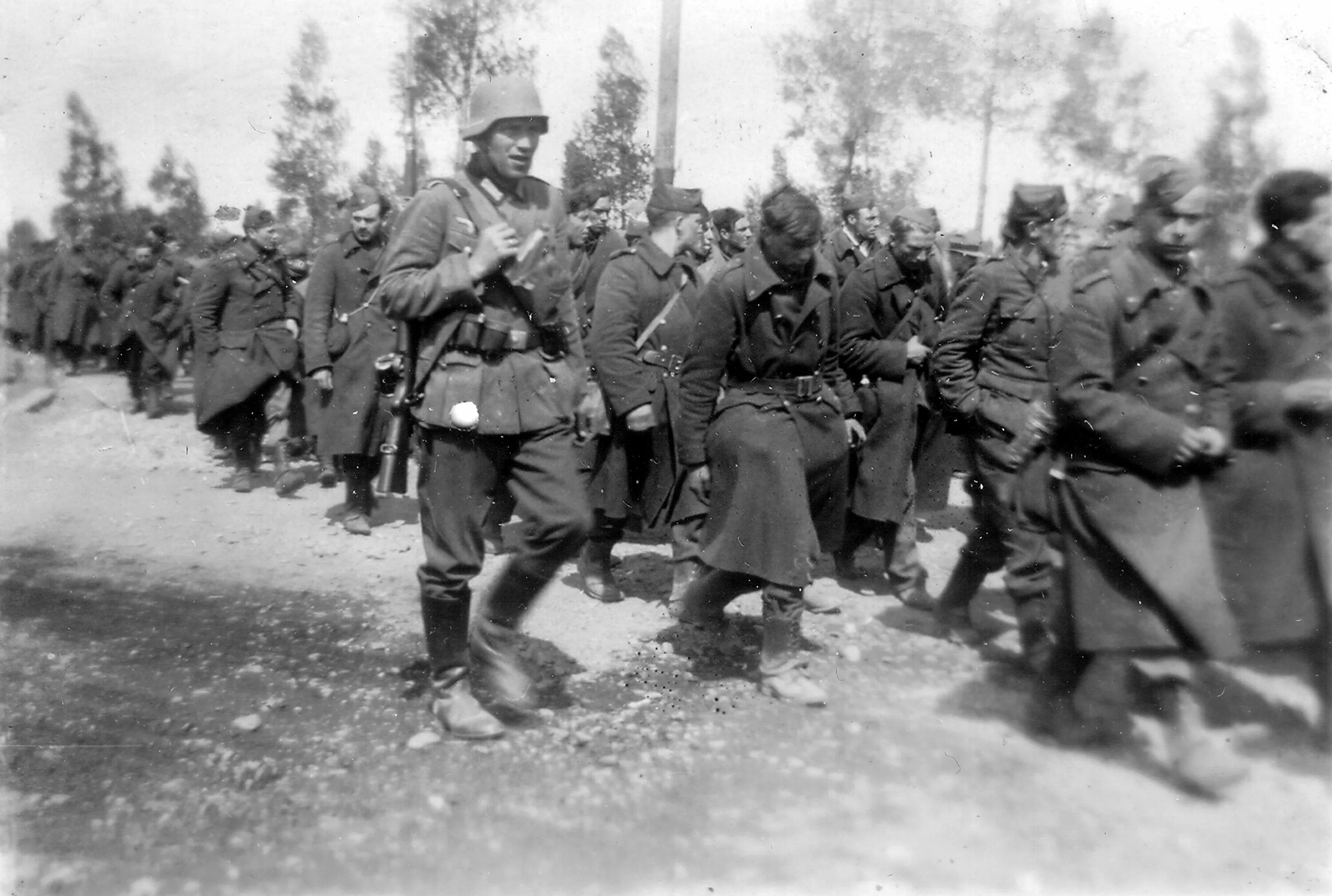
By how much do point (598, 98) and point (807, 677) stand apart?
3.13m

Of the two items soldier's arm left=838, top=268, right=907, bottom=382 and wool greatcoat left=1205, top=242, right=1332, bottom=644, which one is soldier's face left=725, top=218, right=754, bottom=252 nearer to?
soldier's arm left=838, top=268, right=907, bottom=382

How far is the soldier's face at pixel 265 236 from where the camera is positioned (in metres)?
8.48

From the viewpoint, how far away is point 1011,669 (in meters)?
4.75

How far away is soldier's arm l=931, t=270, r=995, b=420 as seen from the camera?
16.4 feet

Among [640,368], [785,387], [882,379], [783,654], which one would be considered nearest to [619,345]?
[640,368]

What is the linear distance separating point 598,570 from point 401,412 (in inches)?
75.4

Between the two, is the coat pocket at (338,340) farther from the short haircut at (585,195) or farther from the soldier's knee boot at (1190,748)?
the soldier's knee boot at (1190,748)

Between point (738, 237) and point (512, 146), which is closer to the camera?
point (512, 146)

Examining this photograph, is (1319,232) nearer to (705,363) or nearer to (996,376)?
(996,376)

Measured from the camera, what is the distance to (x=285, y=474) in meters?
8.29

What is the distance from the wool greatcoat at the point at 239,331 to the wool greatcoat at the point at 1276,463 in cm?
687

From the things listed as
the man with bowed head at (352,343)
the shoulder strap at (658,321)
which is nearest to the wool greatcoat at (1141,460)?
the shoulder strap at (658,321)

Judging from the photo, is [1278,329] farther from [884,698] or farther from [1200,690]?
[884,698]

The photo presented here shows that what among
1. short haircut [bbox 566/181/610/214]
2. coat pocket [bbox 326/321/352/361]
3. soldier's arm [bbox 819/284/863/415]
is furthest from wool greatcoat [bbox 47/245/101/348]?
soldier's arm [bbox 819/284/863/415]
